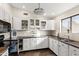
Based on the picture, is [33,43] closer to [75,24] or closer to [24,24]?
[24,24]

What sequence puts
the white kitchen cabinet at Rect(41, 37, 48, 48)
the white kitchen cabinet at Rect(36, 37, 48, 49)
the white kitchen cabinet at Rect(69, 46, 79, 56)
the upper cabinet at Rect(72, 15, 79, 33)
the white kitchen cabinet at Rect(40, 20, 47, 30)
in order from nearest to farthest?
the white kitchen cabinet at Rect(69, 46, 79, 56), the upper cabinet at Rect(72, 15, 79, 33), the white kitchen cabinet at Rect(36, 37, 48, 49), the white kitchen cabinet at Rect(41, 37, 48, 48), the white kitchen cabinet at Rect(40, 20, 47, 30)

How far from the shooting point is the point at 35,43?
4.24 meters

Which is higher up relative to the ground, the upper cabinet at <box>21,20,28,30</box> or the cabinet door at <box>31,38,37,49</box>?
the upper cabinet at <box>21,20,28,30</box>

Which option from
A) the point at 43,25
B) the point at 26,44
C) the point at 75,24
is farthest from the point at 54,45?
the point at 43,25

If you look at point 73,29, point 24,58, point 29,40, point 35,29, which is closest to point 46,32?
point 35,29

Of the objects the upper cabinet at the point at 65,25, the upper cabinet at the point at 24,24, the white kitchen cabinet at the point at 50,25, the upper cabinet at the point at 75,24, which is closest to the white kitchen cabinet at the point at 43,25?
the white kitchen cabinet at the point at 50,25

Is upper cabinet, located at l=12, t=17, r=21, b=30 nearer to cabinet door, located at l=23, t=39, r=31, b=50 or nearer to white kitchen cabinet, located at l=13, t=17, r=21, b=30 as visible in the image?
white kitchen cabinet, located at l=13, t=17, r=21, b=30

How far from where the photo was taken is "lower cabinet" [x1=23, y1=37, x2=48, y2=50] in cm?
403

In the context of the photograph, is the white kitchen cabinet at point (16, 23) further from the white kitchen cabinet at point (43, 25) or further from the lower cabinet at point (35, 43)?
the white kitchen cabinet at point (43, 25)

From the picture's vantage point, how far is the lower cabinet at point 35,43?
4.03m

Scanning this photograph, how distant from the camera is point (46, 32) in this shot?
208 inches

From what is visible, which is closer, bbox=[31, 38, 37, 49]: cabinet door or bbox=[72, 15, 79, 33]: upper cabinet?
bbox=[72, 15, 79, 33]: upper cabinet

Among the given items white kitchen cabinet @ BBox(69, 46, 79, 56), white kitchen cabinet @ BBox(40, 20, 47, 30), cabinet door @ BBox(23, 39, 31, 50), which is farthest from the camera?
white kitchen cabinet @ BBox(40, 20, 47, 30)

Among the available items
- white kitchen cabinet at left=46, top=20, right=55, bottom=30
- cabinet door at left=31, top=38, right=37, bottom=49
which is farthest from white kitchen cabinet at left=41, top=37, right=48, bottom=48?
white kitchen cabinet at left=46, top=20, right=55, bottom=30
